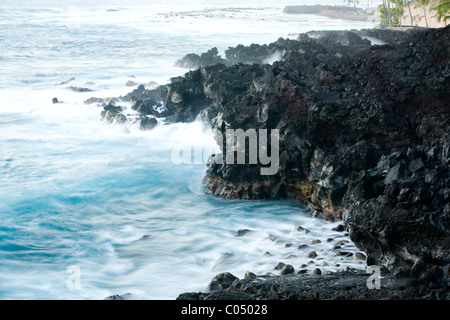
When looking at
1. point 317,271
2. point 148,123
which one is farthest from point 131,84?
point 317,271

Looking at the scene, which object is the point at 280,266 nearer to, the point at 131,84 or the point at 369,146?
the point at 369,146

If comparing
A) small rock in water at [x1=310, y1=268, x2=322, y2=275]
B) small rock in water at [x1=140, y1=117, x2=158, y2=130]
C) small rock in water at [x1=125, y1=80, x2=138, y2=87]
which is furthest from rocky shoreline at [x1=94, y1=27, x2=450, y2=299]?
small rock in water at [x1=125, y1=80, x2=138, y2=87]

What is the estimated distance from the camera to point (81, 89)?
2283 centimetres

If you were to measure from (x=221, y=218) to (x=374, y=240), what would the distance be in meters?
3.80

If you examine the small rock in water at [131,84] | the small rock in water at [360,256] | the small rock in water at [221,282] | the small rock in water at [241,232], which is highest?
the small rock in water at [131,84]

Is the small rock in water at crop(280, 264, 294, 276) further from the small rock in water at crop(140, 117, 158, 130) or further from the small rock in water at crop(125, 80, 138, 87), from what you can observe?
the small rock in water at crop(125, 80, 138, 87)

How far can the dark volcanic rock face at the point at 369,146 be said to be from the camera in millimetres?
5773

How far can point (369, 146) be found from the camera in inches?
325

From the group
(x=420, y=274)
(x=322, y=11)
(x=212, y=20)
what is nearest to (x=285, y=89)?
(x=420, y=274)

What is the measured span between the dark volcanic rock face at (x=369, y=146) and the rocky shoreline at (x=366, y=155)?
2 centimetres

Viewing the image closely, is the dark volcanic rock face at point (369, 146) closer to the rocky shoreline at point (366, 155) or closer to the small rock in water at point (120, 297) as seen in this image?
the rocky shoreline at point (366, 155)

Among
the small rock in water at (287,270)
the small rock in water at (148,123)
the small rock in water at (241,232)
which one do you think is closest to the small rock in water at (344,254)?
the small rock in water at (287,270)

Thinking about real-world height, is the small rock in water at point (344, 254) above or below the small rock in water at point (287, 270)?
above

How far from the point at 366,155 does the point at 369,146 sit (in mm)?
217
